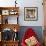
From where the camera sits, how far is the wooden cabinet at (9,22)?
6035mm

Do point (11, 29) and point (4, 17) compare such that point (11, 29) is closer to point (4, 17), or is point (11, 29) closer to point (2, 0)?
point (4, 17)

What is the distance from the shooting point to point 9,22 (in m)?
6.20

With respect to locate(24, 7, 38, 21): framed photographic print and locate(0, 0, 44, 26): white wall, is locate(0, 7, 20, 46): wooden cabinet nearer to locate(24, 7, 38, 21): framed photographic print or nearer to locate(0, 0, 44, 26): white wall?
locate(0, 0, 44, 26): white wall

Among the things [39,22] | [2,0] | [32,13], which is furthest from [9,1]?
[39,22]

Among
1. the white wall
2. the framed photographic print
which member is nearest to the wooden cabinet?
the white wall

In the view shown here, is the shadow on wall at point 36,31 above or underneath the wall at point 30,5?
underneath

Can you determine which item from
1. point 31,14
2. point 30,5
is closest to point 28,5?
point 30,5

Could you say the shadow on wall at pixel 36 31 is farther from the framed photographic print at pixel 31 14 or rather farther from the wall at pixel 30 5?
the framed photographic print at pixel 31 14

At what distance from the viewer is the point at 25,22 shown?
6207mm

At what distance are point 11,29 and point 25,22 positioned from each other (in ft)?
1.96

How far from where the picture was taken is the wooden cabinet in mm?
6035

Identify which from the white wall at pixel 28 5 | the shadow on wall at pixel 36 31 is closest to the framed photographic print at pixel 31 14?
the white wall at pixel 28 5

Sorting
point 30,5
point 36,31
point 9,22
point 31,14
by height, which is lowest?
point 36,31

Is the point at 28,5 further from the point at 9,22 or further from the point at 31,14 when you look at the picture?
the point at 9,22
